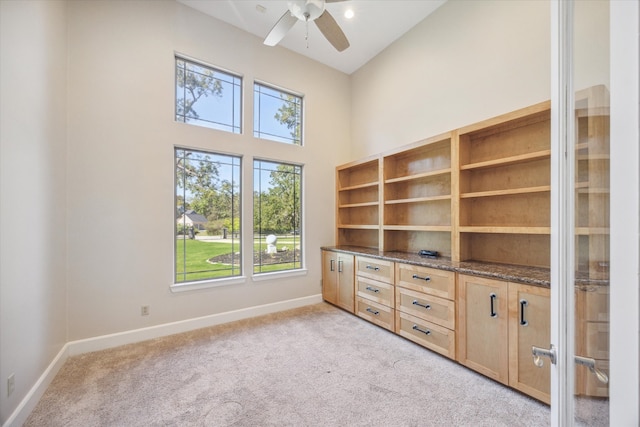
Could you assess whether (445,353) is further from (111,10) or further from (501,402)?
(111,10)

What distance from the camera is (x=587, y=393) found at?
751 mm

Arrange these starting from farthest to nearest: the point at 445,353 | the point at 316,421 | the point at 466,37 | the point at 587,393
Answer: the point at 466,37, the point at 445,353, the point at 316,421, the point at 587,393

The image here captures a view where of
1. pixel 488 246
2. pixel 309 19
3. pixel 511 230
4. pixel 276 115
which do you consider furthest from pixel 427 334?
pixel 276 115

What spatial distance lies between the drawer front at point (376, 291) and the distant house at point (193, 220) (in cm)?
228

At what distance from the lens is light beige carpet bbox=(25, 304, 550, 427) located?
6.01 feet

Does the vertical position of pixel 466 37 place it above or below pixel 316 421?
above

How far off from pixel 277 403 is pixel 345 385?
57cm

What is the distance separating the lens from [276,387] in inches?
85.2

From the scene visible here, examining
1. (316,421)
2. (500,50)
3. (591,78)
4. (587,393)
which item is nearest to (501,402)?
(316,421)

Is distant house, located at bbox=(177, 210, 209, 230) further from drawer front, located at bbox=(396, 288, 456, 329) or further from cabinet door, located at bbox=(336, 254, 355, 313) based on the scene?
drawer front, located at bbox=(396, 288, 456, 329)

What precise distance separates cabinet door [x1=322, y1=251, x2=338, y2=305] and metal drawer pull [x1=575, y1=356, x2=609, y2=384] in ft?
11.1

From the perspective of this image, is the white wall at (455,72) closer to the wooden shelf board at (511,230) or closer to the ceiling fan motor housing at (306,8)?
the wooden shelf board at (511,230)

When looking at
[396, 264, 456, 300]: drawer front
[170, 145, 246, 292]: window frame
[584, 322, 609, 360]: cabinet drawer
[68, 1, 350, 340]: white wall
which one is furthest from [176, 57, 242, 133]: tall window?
[584, 322, 609, 360]: cabinet drawer

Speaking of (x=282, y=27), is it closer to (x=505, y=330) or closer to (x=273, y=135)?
(x=273, y=135)
